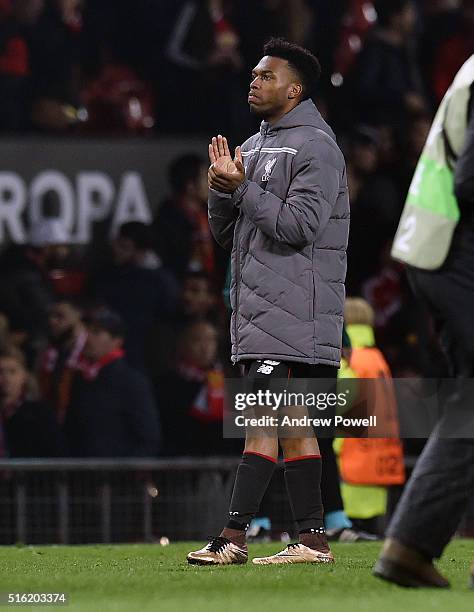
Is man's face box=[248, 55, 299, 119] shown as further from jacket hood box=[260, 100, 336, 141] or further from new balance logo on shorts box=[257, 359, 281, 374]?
new balance logo on shorts box=[257, 359, 281, 374]

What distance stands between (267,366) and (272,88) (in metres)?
1.22

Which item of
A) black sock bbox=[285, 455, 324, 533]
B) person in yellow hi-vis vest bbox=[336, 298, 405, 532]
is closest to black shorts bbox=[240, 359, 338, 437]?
black sock bbox=[285, 455, 324, 533]

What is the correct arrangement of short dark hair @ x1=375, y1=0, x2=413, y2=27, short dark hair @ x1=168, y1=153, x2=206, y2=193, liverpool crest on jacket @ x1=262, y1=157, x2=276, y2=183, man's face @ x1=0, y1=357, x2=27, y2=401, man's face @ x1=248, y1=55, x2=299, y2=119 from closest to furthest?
liverpool crest on jacket @ x1=262, y1=157, x2=276, y2=183
man's face @ x1=248, y1=55, x2=299, y2=119
man's face @ x1=0, y1=357, x2=27, y2=401
short dark hair @ x1=168, y1=153, x2=206, y2=193
short dark hair @ x1=375, y1=0, x2=413, y2=27

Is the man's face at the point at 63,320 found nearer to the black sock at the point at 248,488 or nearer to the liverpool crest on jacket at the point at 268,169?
the liverpool crest on jacket at the point at 268,169

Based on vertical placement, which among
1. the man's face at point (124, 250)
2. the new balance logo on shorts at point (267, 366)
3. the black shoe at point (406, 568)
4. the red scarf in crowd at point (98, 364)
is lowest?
the black shoe at point (406, 568)

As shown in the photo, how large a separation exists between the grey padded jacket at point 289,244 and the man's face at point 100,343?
177 inches

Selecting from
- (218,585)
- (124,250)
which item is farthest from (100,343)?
(218,585)

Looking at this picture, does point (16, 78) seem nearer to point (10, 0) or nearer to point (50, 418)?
point (10, 0)

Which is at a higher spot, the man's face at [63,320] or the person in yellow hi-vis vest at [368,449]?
the man's face at [63,320]

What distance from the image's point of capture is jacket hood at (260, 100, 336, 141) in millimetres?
6941

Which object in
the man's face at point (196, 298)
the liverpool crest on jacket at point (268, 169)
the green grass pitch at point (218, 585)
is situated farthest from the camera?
the man's face at point (196, 298)

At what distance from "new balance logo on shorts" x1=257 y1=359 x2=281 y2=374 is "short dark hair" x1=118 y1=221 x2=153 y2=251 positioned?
5532 mm

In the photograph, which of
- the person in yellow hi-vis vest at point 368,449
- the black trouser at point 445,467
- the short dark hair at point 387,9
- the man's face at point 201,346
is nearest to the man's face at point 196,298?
the man's face at point 201,346

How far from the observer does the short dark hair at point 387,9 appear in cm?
1395
